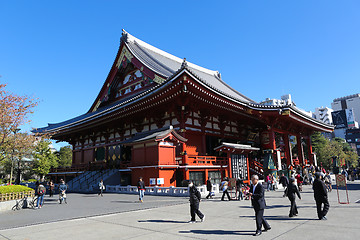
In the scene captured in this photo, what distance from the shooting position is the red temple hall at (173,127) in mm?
19297

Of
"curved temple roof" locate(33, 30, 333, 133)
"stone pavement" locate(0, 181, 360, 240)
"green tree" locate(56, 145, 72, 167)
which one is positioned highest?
"curved temple roof" locate(33, 30, 333, 133)

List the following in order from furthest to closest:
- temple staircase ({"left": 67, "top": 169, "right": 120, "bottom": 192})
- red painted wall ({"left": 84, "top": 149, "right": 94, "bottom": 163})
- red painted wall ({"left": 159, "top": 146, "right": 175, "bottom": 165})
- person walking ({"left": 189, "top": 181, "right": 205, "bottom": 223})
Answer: red painted wall ({"left": 84, "top": 149, "right": 94, "bottom": 163}), temple staircase ({"left": 67, "top": 169, "right": 120, "bottom": 192}), red painted wall ({"left": 159, "top": 146, "right": 175, "bottom": 165}), person walking ({"left": 189, "top": 181, "right": 205, "bottom": 223})

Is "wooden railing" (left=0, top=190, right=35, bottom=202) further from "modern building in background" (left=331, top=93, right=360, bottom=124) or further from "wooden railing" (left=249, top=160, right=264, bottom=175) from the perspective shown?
"modern building in background" (left=331, top=93, right=360, bottom=124)

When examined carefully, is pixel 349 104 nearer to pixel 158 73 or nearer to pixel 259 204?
pixel 158 73

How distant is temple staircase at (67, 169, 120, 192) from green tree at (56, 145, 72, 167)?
1546 inches

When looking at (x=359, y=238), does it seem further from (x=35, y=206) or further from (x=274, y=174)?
(x=274, y=174)

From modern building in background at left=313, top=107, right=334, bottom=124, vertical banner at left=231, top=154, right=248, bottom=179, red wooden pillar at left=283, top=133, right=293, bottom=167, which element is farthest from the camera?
modern building in background at left=313, top=107, right=334, bottom=124

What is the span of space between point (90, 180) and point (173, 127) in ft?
34.8

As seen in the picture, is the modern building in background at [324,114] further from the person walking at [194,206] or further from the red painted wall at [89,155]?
the person walking at [194,206]

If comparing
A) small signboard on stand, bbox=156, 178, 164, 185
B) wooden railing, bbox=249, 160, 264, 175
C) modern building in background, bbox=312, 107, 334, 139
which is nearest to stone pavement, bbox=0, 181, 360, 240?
small signboard on stand, bbox=156, 178, 164, 185

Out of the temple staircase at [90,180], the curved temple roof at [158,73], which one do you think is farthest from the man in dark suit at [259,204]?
the temple staircase at [90,180]

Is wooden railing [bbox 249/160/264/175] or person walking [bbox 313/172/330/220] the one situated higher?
wooden railing [bbox 249/160/264/175]

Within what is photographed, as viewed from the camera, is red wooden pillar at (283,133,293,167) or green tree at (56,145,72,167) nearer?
red wooden pillar at (283,133,293,167)

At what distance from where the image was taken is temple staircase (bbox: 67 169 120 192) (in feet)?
77.5
